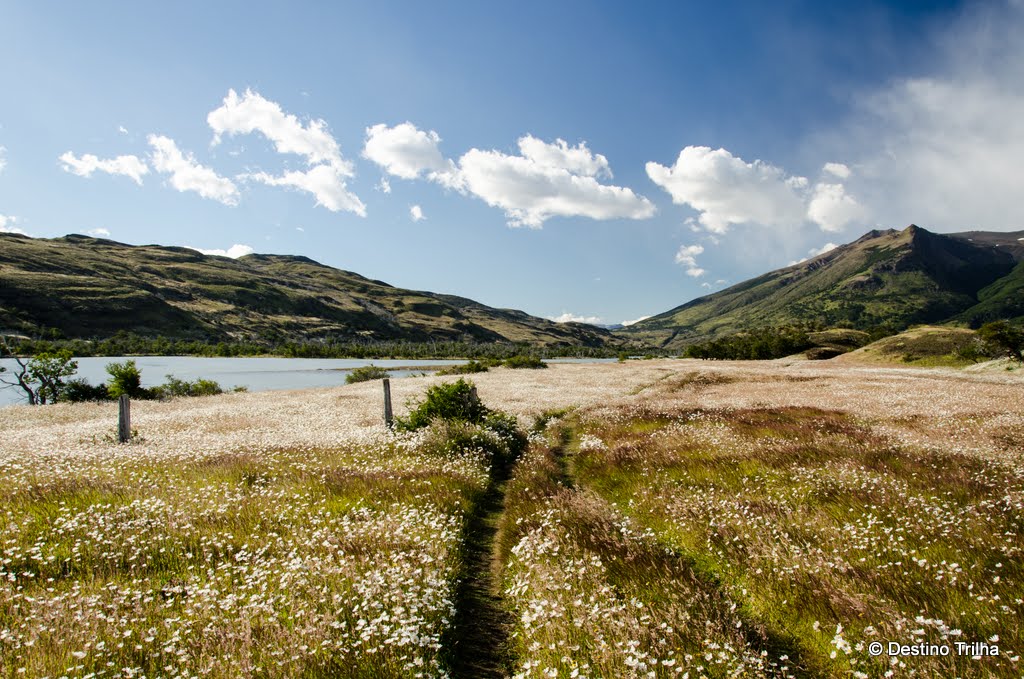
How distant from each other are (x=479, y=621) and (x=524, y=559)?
4.27 ft

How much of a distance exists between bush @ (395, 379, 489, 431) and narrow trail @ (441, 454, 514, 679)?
1010cm

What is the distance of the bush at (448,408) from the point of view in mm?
19737

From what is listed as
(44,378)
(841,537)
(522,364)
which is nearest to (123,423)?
(841,537)

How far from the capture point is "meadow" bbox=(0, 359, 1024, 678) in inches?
197

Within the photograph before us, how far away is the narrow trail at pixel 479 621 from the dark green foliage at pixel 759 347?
11862 cm

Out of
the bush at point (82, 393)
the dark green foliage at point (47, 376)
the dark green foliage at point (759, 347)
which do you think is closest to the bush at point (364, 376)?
the bush at point (82, 393)

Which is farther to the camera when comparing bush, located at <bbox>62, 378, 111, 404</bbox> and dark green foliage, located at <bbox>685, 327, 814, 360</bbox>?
dark green foliage, located at <bbox>685, 327, 814, 360</bbox>

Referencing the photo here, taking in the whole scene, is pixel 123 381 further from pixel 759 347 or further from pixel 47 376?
pixel 759 347

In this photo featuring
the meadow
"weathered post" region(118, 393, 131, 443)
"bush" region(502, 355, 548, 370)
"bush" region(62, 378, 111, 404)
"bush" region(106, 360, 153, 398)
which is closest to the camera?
the meadow

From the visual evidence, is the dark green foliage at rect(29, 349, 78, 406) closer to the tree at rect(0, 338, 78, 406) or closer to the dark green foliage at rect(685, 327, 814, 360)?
the tree at rect(0, 338, 78, 406)

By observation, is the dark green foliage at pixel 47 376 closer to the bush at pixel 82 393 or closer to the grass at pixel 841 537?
the bush at pixel 82 393

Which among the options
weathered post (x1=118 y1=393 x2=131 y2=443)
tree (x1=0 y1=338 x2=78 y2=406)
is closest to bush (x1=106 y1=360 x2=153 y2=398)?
tree (x1=0 y1=338 x2=78 y2=406)

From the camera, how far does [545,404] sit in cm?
3197

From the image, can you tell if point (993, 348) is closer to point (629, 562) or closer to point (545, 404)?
point (545, 404)
